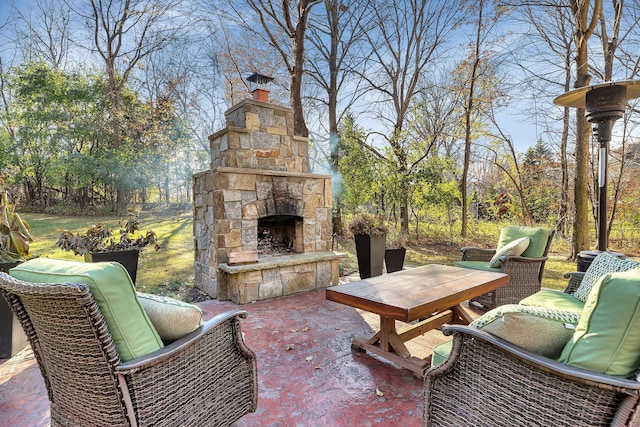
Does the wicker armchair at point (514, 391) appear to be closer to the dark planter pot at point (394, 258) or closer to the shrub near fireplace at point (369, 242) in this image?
the shrub near fireplace at point (369, 242)

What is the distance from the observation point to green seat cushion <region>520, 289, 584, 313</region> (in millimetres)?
2191

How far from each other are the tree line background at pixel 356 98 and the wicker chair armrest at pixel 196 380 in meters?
4.21

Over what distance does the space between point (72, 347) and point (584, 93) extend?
4.00 meters

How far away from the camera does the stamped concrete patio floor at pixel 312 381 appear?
178cm

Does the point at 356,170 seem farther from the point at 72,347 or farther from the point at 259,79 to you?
the point at 72,347

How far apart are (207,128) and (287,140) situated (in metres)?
8.39

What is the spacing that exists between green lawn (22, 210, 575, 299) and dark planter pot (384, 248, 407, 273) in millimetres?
706

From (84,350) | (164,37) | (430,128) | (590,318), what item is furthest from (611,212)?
(164,37)

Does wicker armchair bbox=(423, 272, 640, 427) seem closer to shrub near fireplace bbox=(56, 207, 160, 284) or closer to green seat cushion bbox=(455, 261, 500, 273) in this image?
green seat cushion bbox=(455, 261, 500, 273)

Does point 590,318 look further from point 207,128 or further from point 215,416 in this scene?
point 207,128

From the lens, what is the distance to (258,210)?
393 centimetres

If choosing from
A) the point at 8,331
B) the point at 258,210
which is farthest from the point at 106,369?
the point at 258,210

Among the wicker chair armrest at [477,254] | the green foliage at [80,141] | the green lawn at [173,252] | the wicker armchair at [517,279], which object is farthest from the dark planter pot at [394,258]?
the green foliage at [80,141]

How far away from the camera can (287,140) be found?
4254 millimetres
